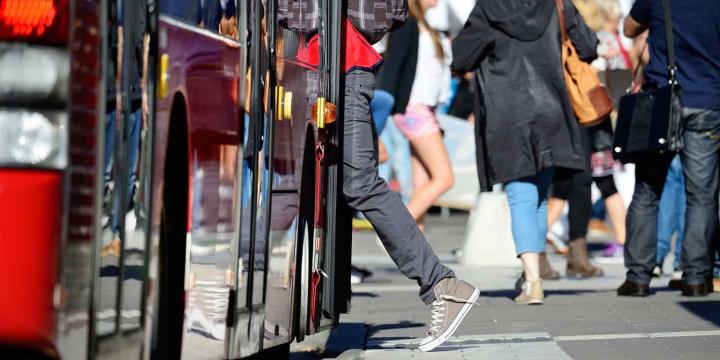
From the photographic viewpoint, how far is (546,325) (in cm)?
841

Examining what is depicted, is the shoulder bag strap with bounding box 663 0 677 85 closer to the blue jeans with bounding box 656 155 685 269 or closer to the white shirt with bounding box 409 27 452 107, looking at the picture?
the blue jeans with bounding box 656 155 685 269

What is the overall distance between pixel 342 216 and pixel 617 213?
22.6ft

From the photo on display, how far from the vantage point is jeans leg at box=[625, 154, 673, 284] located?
10391mm

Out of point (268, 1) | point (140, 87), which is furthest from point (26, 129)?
point (268, 1)

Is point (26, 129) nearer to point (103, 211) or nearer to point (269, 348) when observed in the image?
point (103, 211)

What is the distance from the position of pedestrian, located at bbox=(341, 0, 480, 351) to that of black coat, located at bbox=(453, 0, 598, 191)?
2.75 m

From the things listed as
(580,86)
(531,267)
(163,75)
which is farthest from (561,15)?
(163,75)

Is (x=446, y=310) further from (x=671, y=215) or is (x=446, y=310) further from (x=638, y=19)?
(x=671, y=215)

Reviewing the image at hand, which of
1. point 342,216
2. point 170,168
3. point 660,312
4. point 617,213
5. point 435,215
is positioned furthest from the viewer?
point 435,215

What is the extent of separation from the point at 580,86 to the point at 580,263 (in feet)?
7.40

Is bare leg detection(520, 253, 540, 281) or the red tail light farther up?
the red tail light

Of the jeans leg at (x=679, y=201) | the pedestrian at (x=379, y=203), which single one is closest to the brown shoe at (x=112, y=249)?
the pedestrian at (x=379, y=203)

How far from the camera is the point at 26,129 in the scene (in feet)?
11.4

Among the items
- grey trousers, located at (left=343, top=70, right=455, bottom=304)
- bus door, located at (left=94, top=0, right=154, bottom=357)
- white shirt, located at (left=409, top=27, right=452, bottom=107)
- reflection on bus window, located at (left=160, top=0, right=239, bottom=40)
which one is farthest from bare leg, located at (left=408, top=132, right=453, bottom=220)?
bus door, located at (left=94, top=0, right=154, bottom=357)
